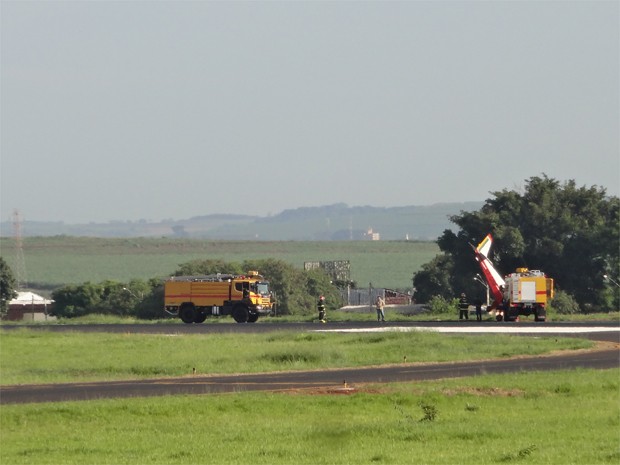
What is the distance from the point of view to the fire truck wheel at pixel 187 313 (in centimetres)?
6756

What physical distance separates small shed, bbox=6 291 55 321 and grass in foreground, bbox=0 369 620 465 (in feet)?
199

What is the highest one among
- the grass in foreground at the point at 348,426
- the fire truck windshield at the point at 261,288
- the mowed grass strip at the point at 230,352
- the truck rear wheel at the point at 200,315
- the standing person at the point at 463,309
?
the fire truck windshield at the point at 261,288

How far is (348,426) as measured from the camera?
79.9ft

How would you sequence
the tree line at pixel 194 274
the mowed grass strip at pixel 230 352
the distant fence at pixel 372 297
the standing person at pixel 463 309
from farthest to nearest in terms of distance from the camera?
the distant fence at pixel 372 297
the tree line at pixel 194 274
the standing person at pixel 463 309
the mowed grass strip at pixel 230 352

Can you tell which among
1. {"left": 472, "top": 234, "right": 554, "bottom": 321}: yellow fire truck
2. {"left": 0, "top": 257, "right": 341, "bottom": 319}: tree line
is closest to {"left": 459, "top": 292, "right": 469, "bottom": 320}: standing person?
{"left": 472, "top": 234, "right": 554, "bottom": 321}: yellow fire truck

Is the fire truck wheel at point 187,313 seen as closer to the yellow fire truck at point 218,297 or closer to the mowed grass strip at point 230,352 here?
the yellow fire truck at point 218,297

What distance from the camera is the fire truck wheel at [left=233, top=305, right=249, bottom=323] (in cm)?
6631

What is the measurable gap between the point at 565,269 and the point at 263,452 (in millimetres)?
63424

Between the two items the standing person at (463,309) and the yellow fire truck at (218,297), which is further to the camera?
the yellow fire truck at (218,297)

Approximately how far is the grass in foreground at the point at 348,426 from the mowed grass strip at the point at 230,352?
8.54m

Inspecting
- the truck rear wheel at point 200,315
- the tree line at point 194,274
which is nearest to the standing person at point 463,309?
the truck rear wheel at point 200,315

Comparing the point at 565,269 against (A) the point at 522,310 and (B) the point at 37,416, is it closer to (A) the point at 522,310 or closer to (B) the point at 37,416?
(A) the point at 522,310

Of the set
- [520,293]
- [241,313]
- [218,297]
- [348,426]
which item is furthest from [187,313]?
[348,426]

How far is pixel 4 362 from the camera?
43312mm
